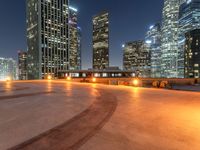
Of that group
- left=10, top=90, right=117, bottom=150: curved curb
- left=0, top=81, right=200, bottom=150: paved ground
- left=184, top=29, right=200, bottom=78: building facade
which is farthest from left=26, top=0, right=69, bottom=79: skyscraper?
left=10, top=90, right=117, bottom=150: curved curb

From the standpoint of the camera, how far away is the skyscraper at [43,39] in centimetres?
18100

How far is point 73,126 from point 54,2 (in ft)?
701

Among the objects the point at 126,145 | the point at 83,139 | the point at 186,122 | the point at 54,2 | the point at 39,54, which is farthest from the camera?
the point at 54,2

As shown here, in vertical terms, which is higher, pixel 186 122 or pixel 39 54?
pixel 39 54

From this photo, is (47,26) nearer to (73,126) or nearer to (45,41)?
(45,41)

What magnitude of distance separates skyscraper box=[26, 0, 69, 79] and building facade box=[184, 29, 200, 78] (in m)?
128

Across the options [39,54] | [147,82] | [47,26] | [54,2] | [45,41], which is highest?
[54,2]

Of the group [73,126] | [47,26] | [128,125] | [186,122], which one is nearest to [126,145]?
[128,125]

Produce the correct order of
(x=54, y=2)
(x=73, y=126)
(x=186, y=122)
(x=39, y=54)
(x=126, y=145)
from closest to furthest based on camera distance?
(x=126, y=145) < (x=73, y=126) < (x=186, y=122) < (x=39, y=54) < (x=54, y=2)

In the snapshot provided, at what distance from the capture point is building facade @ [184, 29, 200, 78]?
466ft

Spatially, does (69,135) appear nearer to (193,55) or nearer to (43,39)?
(193,55)

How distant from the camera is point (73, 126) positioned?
21.8ft

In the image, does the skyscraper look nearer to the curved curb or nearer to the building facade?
the building facade

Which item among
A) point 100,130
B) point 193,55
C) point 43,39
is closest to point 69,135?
point 100,130
